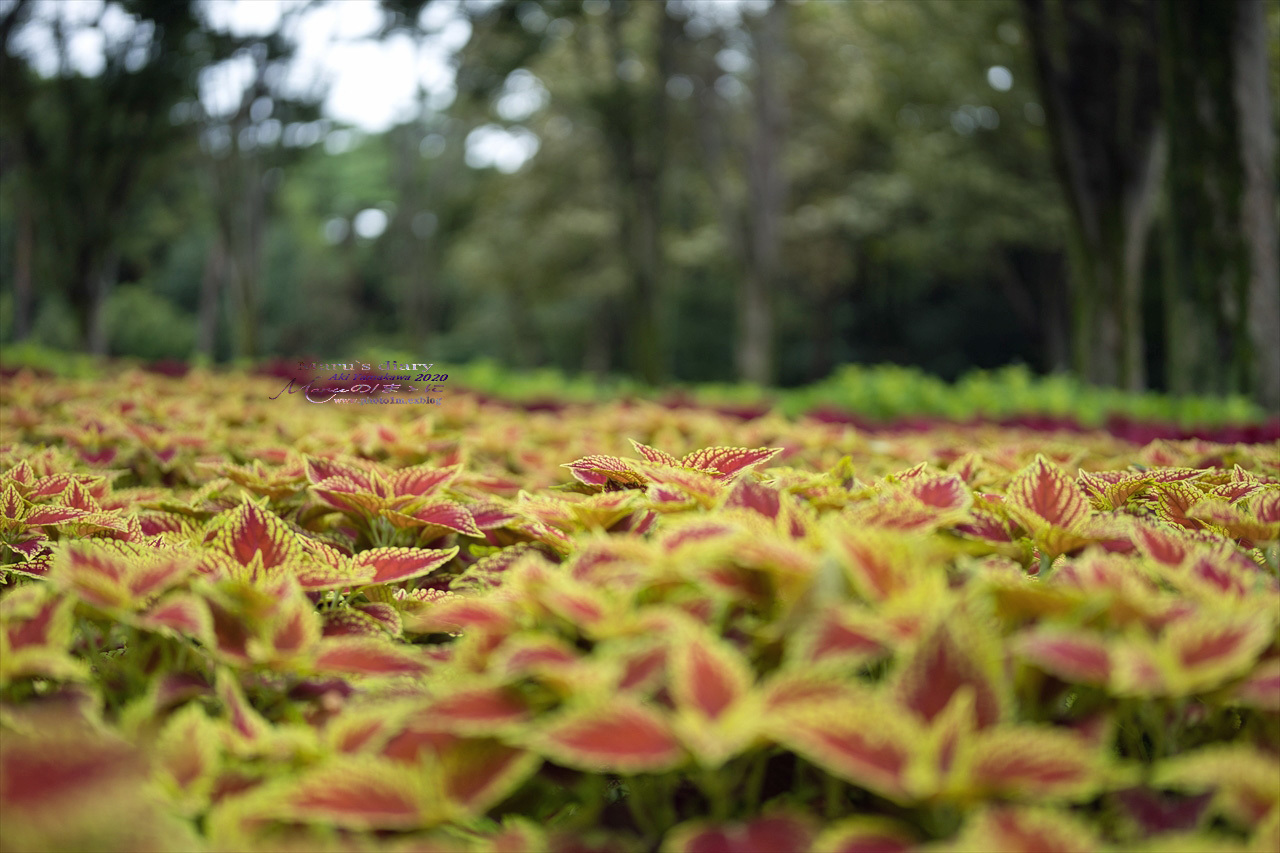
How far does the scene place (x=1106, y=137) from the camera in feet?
29.5

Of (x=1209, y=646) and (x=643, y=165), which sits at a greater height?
(x=643, y=165)

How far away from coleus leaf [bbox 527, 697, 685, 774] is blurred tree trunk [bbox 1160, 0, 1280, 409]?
19.4 ft

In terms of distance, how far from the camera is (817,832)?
689 mm

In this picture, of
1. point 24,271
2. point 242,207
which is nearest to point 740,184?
point 242,207

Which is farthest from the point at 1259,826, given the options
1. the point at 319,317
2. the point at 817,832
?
the point at 319,317

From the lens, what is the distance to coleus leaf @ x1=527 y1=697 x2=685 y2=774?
0.63 metres

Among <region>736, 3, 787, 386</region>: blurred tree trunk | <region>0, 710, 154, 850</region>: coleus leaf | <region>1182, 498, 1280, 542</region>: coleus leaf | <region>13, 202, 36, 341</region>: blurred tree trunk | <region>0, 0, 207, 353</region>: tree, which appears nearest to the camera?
<region>0, 710, 154, 850</region>: coleus leaf

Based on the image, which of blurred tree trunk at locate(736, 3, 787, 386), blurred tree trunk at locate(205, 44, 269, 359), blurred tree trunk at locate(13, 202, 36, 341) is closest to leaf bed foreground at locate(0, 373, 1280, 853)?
blurred tree trunk at locate(736, 3, 787, 386)

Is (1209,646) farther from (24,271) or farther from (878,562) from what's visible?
(24,271)

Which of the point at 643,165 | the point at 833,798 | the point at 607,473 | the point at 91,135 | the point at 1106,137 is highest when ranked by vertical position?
the point at 91,135

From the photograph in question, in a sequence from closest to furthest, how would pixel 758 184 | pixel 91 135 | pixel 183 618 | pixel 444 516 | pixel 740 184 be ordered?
pixel 183 618, pixel 444 516, pixel 91 135, pixel 758 184, pixel 740 184

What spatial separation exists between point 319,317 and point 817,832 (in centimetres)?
3499

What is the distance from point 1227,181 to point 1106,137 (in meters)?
4.14

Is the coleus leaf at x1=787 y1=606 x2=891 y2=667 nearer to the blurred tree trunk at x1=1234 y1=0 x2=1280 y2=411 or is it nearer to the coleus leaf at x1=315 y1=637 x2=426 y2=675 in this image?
the coleus leaf at x1=315 y1=637 x2=426 y2=675
